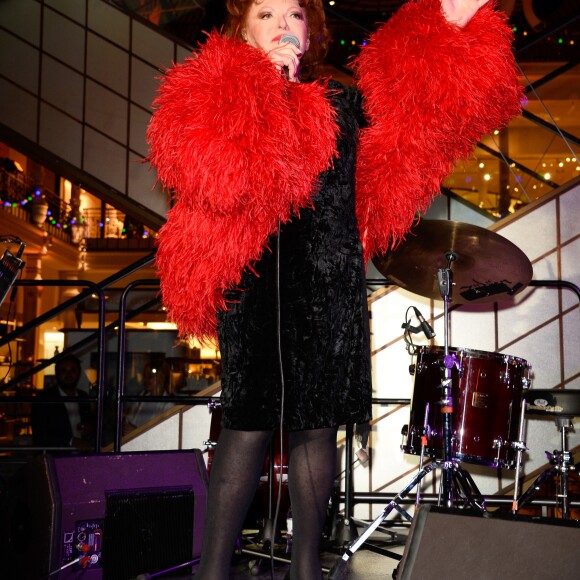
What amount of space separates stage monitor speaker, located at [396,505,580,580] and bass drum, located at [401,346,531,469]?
143 centimetres

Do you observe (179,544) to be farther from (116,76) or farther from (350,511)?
(116,76)

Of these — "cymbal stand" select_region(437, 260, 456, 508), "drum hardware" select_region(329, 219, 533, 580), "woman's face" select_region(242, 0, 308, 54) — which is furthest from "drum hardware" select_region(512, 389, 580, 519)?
"woman's face" select_region(242, 0, 308, 54)

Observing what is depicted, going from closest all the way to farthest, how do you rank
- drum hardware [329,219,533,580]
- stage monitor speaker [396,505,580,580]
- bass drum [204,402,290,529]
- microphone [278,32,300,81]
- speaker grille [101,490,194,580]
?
stage monitor speaker [396,505,580,580]
microphone [278,32,300,81]
speaker grille [101,490,194,580]
drum hardware [329,219,533,580]
bass drum [204,402,290,529]

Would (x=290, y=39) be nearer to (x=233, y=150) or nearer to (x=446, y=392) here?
(x=233, y=150)

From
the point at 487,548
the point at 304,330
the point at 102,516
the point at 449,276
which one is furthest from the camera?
the point at 449,276

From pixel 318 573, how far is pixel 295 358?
0.40 meters

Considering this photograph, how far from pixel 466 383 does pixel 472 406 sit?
0.28 ft

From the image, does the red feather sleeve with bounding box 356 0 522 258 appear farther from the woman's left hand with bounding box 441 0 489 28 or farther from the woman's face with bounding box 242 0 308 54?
the woman's face with bounding box 242 0 308 54

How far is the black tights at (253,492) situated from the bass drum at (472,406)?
128 centimetres

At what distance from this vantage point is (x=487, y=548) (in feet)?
3.68

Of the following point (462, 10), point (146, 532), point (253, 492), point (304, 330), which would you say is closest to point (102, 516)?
point (146, 532)

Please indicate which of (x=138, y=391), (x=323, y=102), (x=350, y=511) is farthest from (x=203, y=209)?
(x=138, y=391)

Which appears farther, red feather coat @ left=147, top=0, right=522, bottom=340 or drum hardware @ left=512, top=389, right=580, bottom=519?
drum hardware @ left=512, top=389, right=580, bottom=519

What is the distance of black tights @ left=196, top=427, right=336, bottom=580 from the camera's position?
4.31 feet
